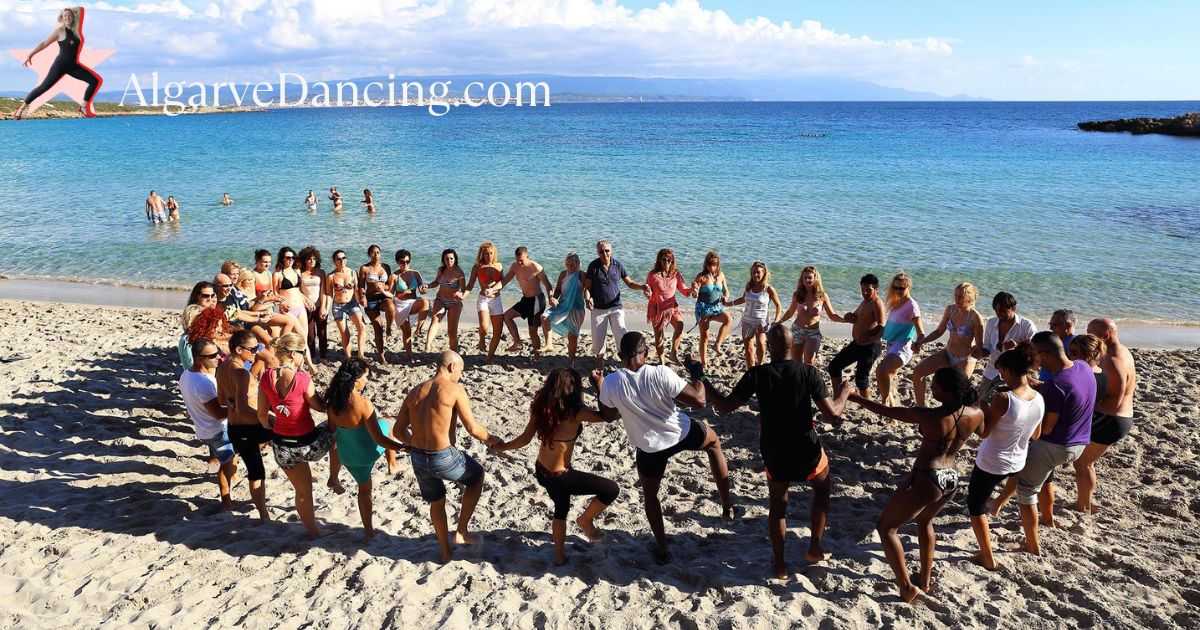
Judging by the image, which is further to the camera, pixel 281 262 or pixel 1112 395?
pixel 281 262

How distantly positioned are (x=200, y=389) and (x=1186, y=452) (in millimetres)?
8555

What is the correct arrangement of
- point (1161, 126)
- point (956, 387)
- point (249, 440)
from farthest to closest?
point (1161, 126) → point (249, 440) → point (956, 387)

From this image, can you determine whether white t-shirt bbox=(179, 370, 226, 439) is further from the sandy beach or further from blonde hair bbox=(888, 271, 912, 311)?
blonde hair bbox=(888, 271, 912, 311)

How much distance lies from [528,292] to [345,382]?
4.68m

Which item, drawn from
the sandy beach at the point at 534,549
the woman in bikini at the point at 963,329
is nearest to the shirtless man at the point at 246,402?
the sandy beach at the point at 534,549

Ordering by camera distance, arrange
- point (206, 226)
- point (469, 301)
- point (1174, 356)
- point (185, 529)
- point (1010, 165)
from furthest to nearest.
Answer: point (1010, 165) < point (206, 226) < point (469, 301) < point (1174, 356) < point (185, 529)

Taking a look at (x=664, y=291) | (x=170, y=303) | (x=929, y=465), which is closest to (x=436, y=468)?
(x=929, y=465)

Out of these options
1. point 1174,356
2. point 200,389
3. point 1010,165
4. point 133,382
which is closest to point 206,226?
point 133,382

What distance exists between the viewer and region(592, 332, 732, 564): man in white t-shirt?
4.76 meters

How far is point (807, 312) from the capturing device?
821cm

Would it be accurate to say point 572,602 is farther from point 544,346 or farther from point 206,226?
point 206,226

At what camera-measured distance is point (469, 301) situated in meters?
14.1

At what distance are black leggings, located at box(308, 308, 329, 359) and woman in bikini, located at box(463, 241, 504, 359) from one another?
182cm

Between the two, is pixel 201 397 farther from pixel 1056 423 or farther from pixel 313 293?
pixel 1056 423
